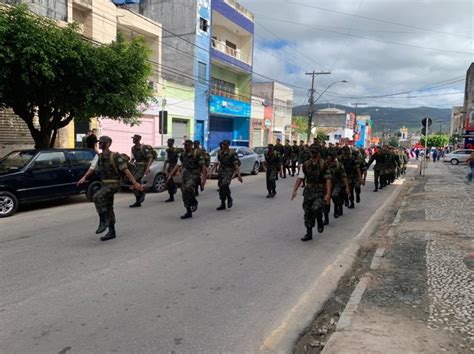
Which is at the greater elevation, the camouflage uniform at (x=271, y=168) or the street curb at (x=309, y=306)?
the camouflage uniform at (x=271, y=168)

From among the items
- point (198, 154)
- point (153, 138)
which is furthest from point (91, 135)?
point (153, 138)

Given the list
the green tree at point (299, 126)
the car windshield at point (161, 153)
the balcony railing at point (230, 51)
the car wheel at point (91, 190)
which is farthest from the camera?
the green tree at point (299, 126)

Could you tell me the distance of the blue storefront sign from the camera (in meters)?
31.5

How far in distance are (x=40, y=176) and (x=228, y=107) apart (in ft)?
80.4

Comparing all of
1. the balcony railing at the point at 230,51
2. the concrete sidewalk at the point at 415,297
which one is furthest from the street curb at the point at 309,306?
the balcony railing at the point at 230,51

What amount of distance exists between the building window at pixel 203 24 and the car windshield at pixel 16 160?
21.8 meters

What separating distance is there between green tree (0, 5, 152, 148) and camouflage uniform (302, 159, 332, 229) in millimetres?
6834

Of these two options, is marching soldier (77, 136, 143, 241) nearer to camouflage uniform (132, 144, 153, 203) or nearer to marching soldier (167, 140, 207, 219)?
marching soldier (167, 140, 207, 219)

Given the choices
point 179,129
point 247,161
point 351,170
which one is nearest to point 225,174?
point 351,170

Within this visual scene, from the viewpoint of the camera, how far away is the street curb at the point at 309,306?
12.3 ft

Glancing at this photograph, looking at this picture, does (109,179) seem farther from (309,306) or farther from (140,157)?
(140,157)

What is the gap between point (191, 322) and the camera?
4.01 m

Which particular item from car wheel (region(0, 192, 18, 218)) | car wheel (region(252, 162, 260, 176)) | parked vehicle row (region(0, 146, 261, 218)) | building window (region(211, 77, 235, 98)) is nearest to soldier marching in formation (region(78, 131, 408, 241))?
parked vehicle row (region(0, 146, 261, 218))

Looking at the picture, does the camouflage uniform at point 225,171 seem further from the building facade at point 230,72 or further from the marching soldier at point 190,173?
the building facade at point 230,72
